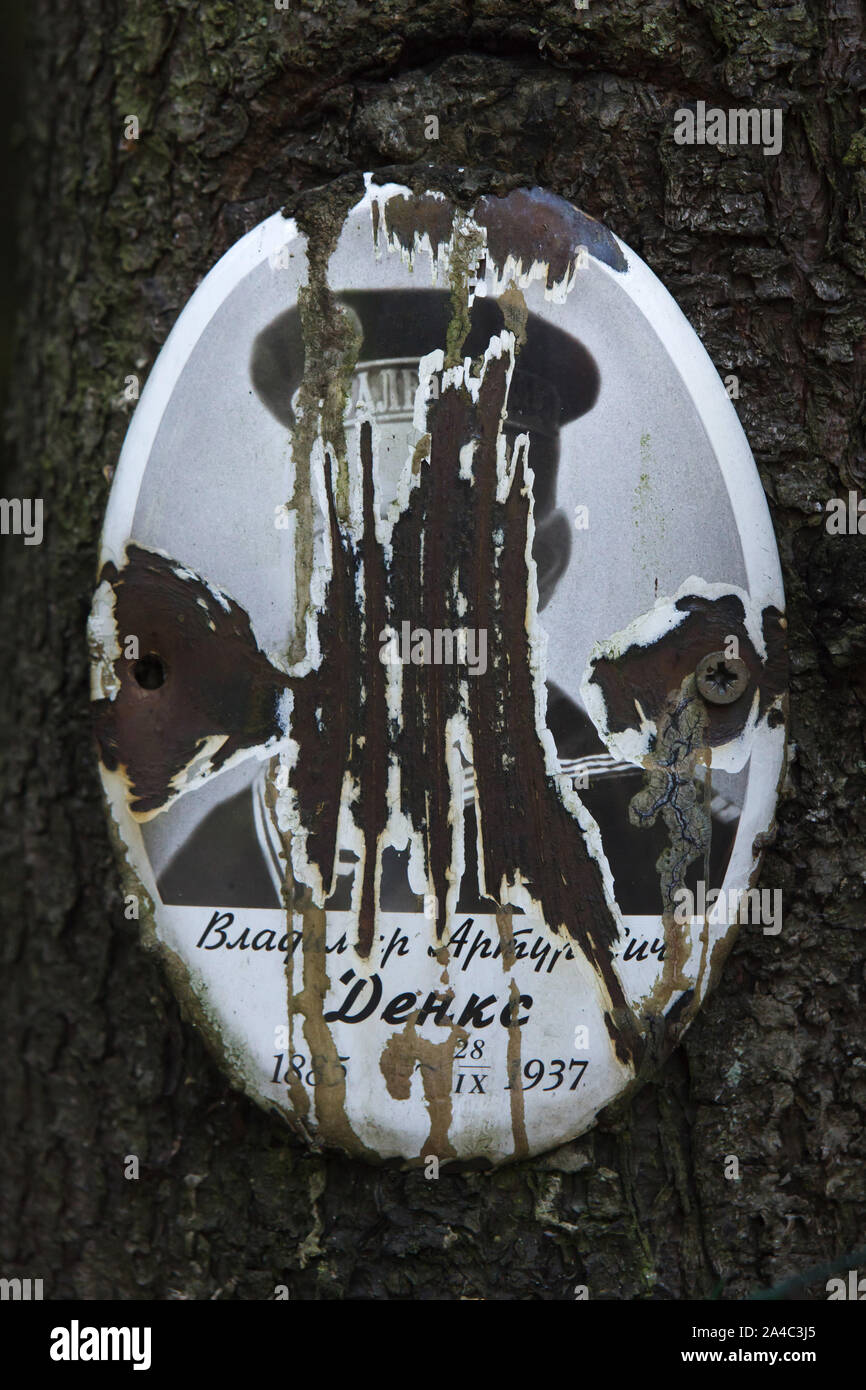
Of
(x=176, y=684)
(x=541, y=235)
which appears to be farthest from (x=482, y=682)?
(x=541, y=235)

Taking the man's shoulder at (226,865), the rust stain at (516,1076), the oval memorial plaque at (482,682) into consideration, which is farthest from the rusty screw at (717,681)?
the man's shoulder at (226,865)

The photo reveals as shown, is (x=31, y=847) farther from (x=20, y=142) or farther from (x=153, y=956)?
(x=20, y=142)

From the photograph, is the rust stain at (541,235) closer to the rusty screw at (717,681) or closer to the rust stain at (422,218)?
the rust stain at (422,218)

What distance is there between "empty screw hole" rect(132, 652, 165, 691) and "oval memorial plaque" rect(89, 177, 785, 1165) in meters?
0.10

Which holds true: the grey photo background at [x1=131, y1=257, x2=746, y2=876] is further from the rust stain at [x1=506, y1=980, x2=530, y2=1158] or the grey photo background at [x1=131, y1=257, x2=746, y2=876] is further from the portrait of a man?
the rust stain at [x1=506, y1=980, x2=530, y2=1158]

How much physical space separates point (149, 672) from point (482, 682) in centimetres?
35

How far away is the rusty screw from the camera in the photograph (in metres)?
1.07

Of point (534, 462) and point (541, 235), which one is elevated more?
point (541, 235)

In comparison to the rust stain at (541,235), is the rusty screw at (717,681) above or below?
below

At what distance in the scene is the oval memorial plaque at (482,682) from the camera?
1062mm

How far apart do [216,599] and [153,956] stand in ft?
1.21

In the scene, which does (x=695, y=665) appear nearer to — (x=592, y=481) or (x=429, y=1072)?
(x=592, y=481)

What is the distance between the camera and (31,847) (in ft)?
4.18

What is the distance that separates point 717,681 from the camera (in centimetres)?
107
